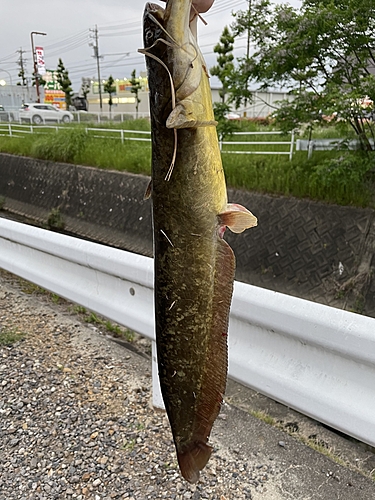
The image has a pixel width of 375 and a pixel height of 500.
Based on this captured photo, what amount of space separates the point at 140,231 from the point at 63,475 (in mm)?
10091

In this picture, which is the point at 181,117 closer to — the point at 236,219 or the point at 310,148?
the point at 236,219

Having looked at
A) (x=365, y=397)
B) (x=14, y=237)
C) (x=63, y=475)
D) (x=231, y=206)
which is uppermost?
(x=231, y=206)

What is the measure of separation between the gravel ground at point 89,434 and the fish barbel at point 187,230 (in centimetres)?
72

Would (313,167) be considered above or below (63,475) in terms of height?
above

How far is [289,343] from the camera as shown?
65.3 inches

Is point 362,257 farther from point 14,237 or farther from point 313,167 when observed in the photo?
point 14,237

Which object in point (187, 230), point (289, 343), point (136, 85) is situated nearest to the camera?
point (187, 230)

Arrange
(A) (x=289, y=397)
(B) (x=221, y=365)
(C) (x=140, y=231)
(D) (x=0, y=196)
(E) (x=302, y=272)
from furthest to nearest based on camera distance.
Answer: (D) (x=0, y=196) → (C) (x=140, y=231) → (E) (x=302, y=272) → (A) (x=289, y=397) → (B) (x=221, y=365)

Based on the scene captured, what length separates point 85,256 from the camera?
238 cm

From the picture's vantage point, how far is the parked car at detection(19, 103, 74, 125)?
29.0m

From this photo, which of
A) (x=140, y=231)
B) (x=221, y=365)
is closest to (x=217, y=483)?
(x=221, y=365)

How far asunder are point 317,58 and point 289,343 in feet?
27.1

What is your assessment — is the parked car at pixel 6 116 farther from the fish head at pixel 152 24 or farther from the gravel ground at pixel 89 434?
the fish head at pixel 152 24

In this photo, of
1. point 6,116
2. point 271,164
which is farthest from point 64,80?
Answer: point 271,164
